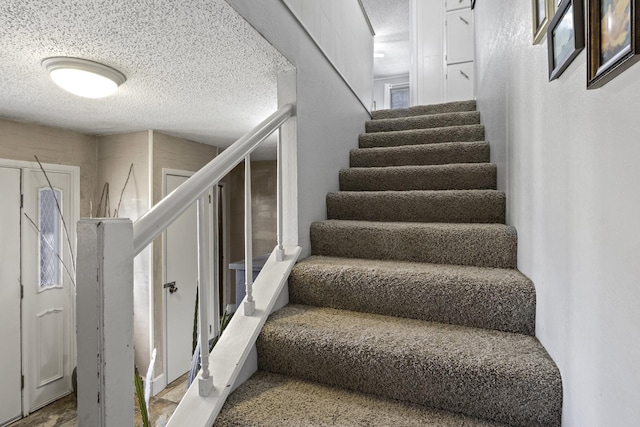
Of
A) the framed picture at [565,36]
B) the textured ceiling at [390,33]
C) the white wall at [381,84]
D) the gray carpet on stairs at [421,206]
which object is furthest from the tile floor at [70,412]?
the white wall at [381,84]

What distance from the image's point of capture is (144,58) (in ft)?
5.08

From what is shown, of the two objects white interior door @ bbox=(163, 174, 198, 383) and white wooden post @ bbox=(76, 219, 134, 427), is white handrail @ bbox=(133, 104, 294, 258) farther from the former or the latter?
white interior door @ bbox=(163, 174, 198, 383)

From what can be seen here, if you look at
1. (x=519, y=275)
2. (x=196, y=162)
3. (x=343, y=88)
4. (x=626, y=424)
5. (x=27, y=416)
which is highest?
(x=343, y=88)

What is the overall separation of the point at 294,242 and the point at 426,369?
32.0 inches

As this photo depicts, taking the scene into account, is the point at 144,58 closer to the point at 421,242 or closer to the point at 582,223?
the point at 421,242

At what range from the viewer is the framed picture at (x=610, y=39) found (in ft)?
1.57

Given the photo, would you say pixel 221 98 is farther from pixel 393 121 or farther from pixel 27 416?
pixel 27 416

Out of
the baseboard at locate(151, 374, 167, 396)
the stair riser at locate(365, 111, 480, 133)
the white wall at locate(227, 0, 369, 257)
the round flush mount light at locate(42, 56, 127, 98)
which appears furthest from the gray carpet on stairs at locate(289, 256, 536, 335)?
the baseboard at locate(151, 374, 167, 396)

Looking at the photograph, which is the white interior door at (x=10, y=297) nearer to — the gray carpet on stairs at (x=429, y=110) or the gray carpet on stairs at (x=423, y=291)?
the gray carpet on stairs at (x=423, y=291)

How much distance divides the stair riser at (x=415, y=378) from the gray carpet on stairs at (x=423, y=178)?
4.14 feet

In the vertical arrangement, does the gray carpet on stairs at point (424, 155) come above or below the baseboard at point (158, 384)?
above

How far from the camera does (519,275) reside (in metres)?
1.29

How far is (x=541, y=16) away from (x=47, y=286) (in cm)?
372

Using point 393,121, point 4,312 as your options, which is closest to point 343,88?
point 393,121
